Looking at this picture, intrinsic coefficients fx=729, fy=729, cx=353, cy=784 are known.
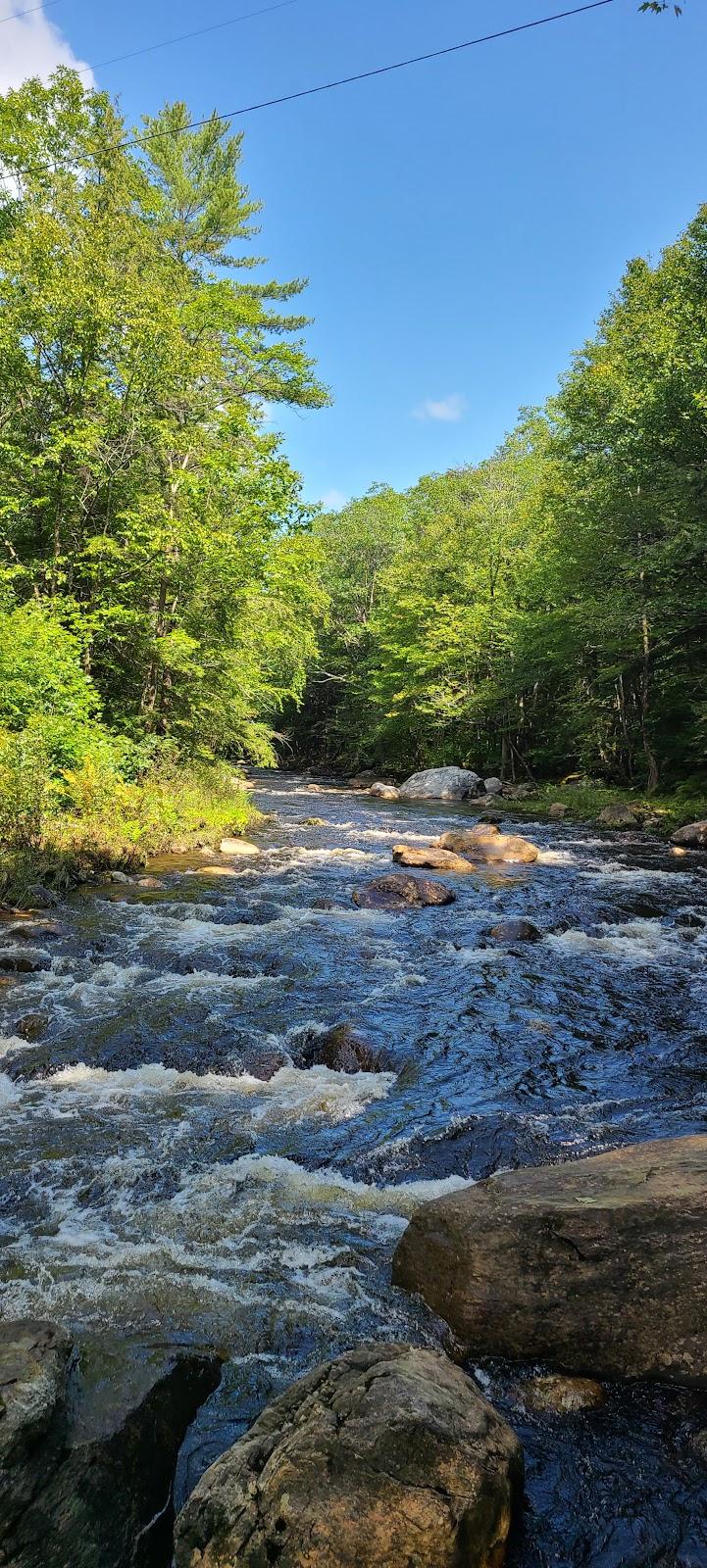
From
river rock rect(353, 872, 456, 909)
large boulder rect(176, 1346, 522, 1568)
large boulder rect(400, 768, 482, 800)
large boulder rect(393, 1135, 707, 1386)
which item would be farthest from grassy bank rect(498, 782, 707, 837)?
large boulder rect(176, 1346, 522, 1568)

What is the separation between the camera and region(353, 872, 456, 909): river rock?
10922 mm

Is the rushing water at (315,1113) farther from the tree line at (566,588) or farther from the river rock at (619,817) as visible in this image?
the tree line at (566,588)

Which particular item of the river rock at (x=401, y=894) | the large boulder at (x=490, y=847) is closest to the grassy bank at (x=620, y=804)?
the large boulder at (x=490, y=847)

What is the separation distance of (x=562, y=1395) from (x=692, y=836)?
552 inches

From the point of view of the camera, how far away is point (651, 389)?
18.5 metres

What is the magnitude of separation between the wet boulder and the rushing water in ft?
0.28

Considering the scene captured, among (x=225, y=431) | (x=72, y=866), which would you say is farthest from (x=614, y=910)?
(x=225, y=431)

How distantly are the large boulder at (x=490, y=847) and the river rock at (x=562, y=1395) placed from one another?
11.4 m

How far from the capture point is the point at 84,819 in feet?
38.1

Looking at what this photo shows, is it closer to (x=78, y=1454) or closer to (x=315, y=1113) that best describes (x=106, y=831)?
(x=315, y=1113)

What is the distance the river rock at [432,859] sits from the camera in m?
13.6

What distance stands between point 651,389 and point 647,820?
35.8 ft

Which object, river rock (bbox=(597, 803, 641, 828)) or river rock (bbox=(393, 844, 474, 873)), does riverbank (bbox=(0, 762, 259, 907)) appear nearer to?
river rock (bbox=(393, 844, 474, 873))

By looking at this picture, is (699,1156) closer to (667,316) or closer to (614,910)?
(614,910)
